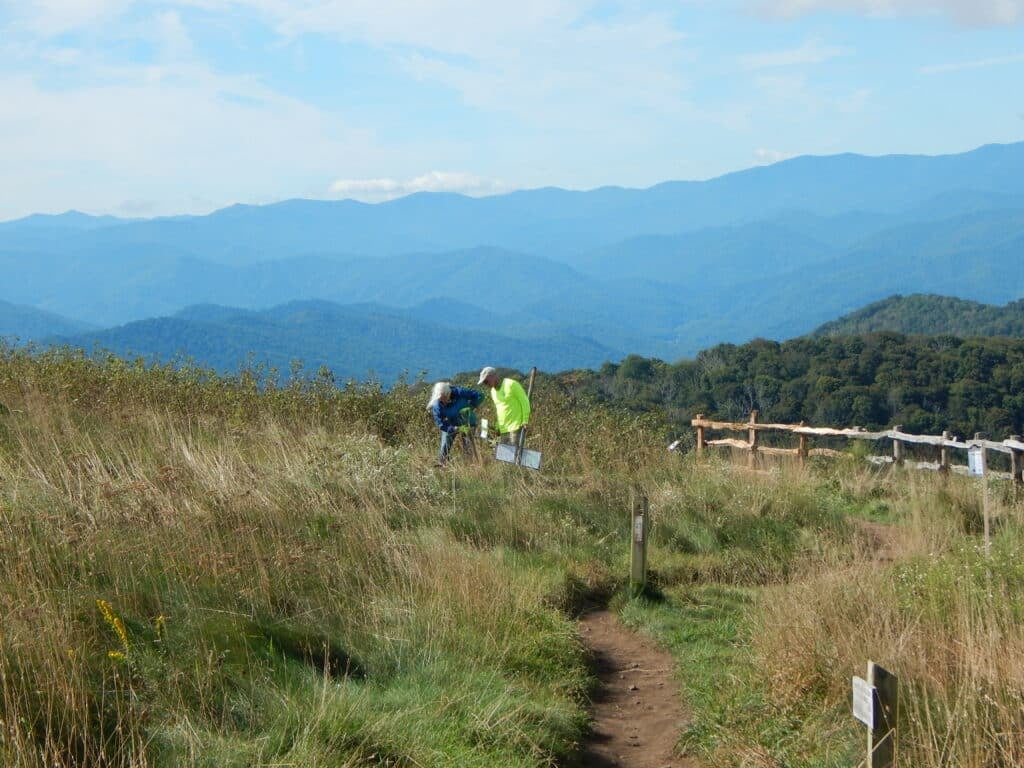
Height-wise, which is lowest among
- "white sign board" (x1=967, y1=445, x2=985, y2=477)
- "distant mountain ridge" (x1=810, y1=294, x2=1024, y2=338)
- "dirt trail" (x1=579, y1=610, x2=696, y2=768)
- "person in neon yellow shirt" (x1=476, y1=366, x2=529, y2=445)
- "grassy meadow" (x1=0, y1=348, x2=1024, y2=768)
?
"dirt trail" (x1=579, y1=610, x2=696, y2=768)

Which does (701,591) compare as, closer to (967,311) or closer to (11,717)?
(11,717)

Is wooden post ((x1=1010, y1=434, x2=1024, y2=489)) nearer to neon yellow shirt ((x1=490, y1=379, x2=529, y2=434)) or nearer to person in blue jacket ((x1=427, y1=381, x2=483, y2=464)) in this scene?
neon yellow shirt ((x1=490, y1=379, x2=529, y2=434))

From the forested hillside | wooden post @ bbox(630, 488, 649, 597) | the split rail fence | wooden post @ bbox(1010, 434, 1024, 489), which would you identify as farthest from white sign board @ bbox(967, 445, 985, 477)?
the forested hillside

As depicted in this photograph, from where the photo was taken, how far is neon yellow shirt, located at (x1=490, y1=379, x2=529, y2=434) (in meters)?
11.4

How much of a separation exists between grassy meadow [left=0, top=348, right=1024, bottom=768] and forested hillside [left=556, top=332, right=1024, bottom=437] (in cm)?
2922

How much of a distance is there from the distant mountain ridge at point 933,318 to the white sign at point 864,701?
102m

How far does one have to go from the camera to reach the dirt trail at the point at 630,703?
5156 mm

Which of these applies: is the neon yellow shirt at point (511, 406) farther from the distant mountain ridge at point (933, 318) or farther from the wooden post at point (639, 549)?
the distant mountain ridge at point (933, 318)

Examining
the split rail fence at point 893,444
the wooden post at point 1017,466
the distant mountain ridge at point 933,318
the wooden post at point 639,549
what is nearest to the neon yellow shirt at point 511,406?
the wooden post at point 639,549

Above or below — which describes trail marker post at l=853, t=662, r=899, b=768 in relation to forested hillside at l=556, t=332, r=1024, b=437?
below

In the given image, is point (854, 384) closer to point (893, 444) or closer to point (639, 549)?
point (893, 444)

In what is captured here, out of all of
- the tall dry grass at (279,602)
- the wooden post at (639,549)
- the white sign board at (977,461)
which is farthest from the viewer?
the wooden post at (639,549)

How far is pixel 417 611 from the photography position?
592 cm

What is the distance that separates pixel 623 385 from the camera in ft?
146
